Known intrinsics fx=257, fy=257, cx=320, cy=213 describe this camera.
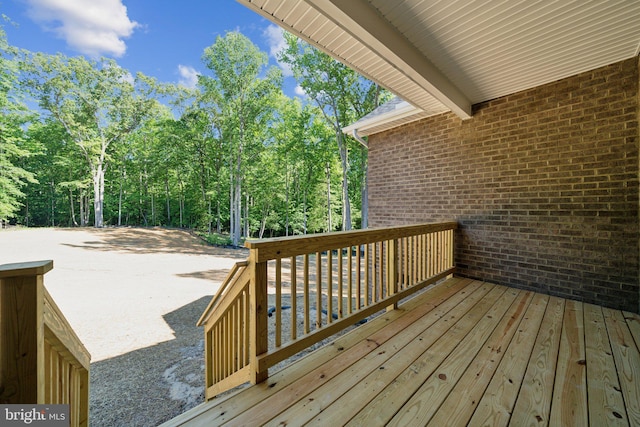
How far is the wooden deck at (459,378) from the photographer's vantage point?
4.80ft

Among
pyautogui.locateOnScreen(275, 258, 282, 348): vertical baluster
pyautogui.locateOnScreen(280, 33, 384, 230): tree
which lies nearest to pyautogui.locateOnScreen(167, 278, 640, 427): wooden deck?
pyautogui.locateOnScreen(275, 258, 282, 348): vertical baluster

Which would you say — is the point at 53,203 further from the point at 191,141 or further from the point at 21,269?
the point at 21,269

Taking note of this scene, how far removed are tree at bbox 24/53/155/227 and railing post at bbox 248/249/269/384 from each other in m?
20.8

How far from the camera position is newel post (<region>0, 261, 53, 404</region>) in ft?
2.74

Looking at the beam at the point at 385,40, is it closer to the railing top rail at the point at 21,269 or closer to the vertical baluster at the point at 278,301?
the vertical baluster at the point at 278,301

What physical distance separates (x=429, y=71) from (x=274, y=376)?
356 cm

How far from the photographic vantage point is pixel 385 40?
247cm

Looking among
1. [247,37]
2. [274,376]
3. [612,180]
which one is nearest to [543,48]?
[612,180]

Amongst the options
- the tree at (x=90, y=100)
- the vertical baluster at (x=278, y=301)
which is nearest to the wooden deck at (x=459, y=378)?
the vertical baluster at (x=278, y=301)

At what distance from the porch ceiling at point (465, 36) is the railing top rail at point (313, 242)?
1.81 metres

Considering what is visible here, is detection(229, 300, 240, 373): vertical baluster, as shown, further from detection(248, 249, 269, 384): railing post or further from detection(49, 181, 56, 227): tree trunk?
detection(49, 181, 56, 227): tree trunk

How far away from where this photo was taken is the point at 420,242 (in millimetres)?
3533

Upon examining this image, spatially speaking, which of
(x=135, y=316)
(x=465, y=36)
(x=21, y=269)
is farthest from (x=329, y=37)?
(x=135, y=316)

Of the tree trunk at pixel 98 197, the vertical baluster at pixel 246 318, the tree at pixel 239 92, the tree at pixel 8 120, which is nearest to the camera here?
the vertical baluster at pixel 246 318
